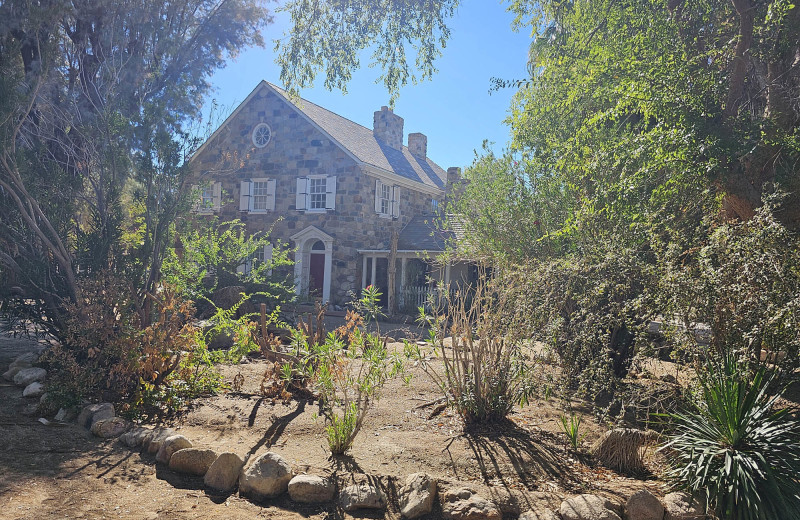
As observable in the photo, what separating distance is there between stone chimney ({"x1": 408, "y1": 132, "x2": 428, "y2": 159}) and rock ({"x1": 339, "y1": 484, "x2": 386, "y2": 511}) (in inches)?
875

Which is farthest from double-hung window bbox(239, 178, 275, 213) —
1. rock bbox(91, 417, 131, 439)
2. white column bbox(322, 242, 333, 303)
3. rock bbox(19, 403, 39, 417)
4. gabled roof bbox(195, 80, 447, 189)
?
rock bbox(91, 417, 131, 439)

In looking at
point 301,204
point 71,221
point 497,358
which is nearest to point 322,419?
point 497,358

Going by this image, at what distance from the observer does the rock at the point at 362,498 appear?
13.0 ft

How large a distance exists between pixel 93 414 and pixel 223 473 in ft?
6.70

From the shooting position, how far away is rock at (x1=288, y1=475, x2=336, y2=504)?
13.3 feet

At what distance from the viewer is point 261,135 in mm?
20438

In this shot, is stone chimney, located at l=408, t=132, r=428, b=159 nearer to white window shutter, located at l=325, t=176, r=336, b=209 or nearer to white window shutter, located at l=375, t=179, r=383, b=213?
white window shutter, located at l=375, t=179, r=383, b=213

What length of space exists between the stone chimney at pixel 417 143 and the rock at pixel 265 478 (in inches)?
868

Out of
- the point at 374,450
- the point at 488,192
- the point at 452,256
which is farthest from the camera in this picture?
the point at 452,256

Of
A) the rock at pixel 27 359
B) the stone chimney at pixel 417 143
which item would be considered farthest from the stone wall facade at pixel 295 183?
the rock at pixel 27 359

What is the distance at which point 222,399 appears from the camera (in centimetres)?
626

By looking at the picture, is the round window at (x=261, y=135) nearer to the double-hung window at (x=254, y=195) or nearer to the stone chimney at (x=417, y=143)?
the double-hung window at (x=254, y=195)

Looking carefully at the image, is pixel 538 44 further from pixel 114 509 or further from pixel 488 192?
pixel 114 509

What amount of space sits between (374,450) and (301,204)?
15259 millimetres
